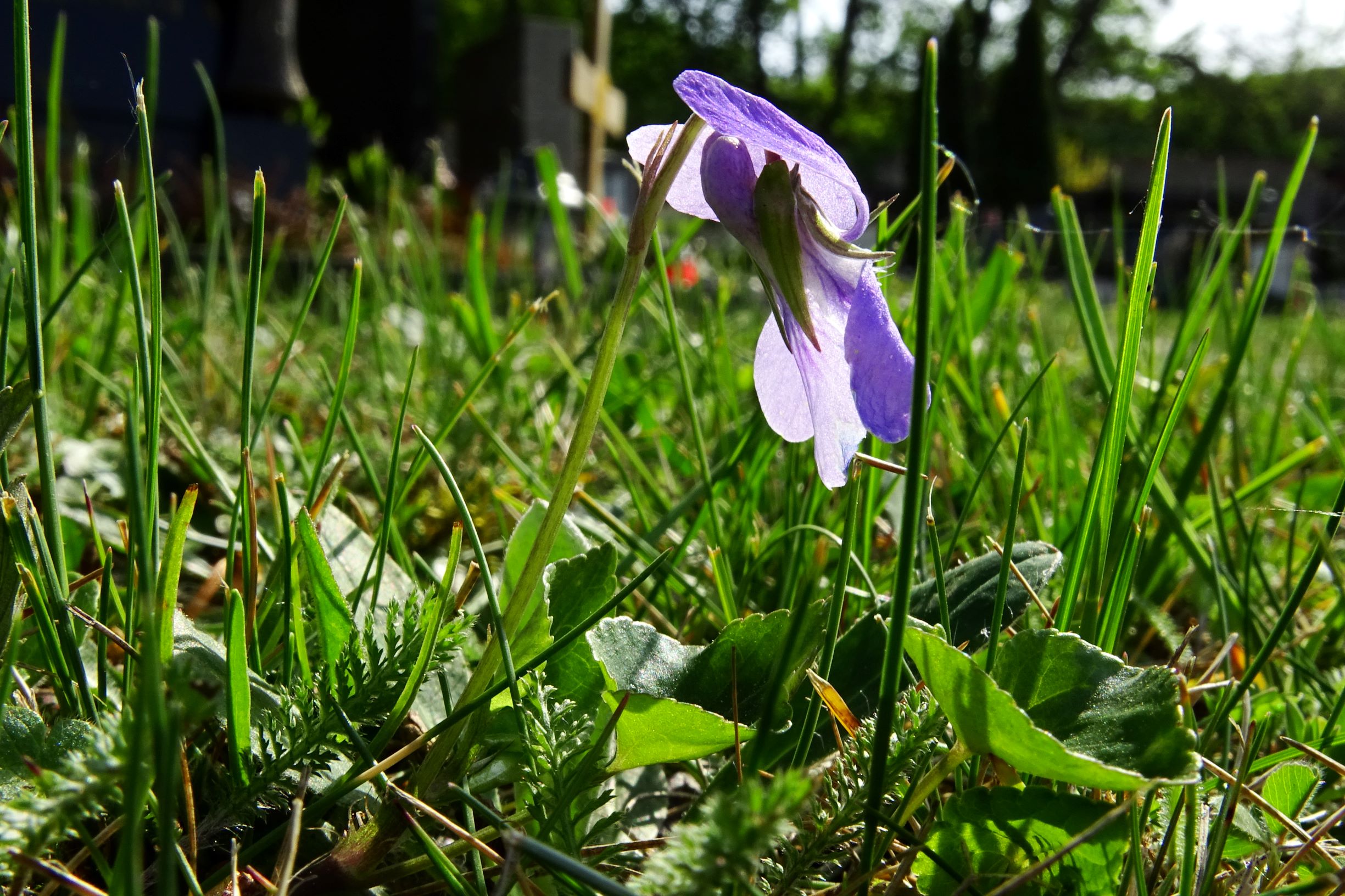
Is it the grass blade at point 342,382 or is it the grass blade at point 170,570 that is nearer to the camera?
the grass blade at point 170,570

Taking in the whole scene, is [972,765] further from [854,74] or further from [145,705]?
[854,74]

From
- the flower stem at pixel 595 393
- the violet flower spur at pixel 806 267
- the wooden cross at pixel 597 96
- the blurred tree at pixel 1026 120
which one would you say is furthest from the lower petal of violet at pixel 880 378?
the blurred tree at pixel 1026 120

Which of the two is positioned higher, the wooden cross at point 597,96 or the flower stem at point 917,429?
the wooden cross at point 597,96

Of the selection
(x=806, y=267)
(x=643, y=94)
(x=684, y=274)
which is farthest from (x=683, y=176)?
(x=643, y=94)

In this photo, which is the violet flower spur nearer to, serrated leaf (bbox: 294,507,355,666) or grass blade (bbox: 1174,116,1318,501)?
serrated leaf (bbox: 294,507,355,666)

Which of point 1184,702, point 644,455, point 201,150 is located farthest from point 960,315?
point 201,150

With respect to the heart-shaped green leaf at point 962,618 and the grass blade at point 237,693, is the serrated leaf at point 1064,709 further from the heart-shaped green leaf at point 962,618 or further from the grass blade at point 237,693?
the grass blade at point 237,693

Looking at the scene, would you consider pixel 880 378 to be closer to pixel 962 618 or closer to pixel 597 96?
pixel 962 618

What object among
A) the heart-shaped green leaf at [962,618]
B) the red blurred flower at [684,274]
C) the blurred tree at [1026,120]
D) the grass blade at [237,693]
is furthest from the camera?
the blurred tree at [1026,120]
